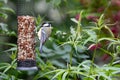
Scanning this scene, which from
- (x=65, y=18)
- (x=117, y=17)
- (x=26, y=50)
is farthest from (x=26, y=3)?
(x=65, y=18)

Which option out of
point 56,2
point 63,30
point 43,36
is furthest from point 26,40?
point 63,30

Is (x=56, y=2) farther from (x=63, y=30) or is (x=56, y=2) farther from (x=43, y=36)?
(x=63, y=30)

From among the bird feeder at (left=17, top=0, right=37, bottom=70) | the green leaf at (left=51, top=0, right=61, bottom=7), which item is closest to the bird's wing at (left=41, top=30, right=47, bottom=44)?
the bird feeder at (left=17, top=0, right=37, bottom=70)

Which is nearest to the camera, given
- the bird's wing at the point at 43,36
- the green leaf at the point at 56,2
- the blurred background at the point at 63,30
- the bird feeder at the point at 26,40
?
the bird's wing at the point at 43,36

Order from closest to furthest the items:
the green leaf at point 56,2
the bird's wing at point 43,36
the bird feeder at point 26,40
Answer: the bird's wing at point 43,36 < the bird feeder at point 26,40 < the green leaf at point 56,2

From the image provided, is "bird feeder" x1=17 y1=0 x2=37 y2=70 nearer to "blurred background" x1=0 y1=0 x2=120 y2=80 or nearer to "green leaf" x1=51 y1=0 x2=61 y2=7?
"blurred background" x1=0 y1=0 x2=120 y2=80

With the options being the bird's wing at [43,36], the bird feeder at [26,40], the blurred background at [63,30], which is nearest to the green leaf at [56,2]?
the blurred background at [63,30]

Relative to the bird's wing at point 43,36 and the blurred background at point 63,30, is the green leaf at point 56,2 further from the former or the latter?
the bird's wing at point 43,36

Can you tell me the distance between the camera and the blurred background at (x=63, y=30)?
4203mm

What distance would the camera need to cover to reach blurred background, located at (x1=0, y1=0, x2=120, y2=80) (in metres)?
4.20

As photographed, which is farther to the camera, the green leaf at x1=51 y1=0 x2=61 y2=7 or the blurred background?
the green leaf at x1=51 y1=0 x2=61 y2=7

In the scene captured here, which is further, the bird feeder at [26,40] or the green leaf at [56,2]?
the green leaf at [56,2]

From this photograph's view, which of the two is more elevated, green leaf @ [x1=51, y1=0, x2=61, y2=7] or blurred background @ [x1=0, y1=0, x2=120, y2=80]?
green leaf @ [x1=51, y1=0, x2=61, y2=7]

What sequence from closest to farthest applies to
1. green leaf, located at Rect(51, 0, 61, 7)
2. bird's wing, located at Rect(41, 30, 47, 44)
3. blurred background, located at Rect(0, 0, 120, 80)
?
bird's wing, located at Rect(41, 30, 47, 44), blurred background, located at Rect(0, 0, 120, 80), green leaf, located at Rect(51, 0, 61, 7)
